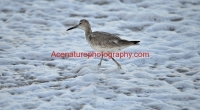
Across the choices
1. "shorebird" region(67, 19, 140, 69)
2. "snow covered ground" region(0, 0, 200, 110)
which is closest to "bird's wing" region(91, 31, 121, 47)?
"shorebird" region(67, 19, 140, 69)

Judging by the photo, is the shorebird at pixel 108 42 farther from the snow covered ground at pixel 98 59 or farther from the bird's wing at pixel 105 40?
the snow covered ground at pixel 98 59

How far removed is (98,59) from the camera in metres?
6.96

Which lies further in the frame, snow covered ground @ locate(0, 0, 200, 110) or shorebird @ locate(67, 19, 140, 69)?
shorebird @ locate(67, 19, 140, 69)

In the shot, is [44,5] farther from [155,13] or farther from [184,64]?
[184,64]

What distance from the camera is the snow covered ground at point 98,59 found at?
203 inches

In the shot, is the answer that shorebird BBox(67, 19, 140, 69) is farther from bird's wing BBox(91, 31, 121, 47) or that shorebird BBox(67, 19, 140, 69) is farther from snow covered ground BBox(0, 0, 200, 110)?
snow covered ground BBox(0, 0, 200, 110)

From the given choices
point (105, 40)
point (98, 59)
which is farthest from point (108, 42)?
point (98, 59)

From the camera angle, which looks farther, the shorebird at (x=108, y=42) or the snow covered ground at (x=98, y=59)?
the shorebird at (x=108, y=42)

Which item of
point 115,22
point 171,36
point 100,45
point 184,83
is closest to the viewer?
point 184,83

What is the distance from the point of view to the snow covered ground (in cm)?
516

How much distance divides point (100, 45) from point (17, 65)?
149 centimetres

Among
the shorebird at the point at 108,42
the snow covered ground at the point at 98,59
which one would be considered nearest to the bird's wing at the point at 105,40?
the shorebird at the point at 108,42

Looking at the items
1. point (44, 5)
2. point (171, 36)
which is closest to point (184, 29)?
point (171, 36)

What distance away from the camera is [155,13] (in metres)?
8.73
